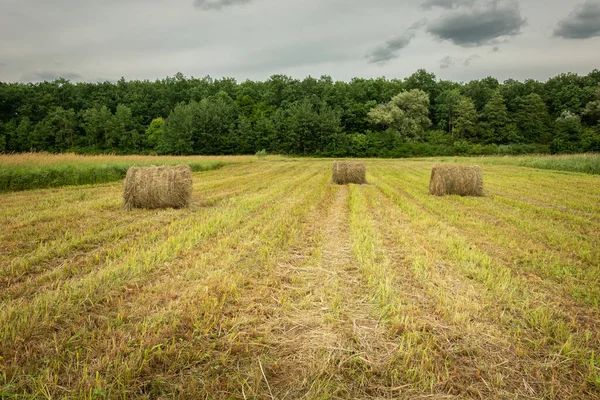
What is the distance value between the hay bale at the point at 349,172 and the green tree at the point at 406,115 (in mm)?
53097

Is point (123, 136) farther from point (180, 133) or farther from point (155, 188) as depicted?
point (155, 188)

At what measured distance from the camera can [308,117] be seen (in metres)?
61.1

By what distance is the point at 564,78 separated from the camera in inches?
3228

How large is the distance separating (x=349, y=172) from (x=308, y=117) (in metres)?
47.5

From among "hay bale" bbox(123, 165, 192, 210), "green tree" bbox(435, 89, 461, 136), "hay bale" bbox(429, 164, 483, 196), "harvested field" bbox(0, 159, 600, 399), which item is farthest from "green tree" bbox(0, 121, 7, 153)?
"green tree" bbox(435, 89, 461, 136)

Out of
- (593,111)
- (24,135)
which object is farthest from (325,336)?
(24,135)

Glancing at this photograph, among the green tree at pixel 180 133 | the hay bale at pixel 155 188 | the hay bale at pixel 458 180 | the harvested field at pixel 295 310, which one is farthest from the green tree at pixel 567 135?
the hay bale at pixel 155 188

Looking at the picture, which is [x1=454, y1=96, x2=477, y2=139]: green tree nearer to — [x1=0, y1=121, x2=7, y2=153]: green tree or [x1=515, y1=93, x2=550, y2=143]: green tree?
[x1=515, y1=93, x2=550, y2=143]: green tree

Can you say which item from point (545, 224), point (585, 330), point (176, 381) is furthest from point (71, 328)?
point (545, 224)

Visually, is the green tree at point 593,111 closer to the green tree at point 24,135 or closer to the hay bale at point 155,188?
the hay bale at point 155,188

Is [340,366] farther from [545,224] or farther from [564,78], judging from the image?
[564,78]

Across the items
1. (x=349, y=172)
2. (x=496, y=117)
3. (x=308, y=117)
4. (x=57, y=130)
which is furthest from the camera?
(x=57, y=130)

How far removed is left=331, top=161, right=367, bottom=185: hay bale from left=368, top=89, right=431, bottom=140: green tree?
5310cm

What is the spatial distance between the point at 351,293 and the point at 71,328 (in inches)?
115
